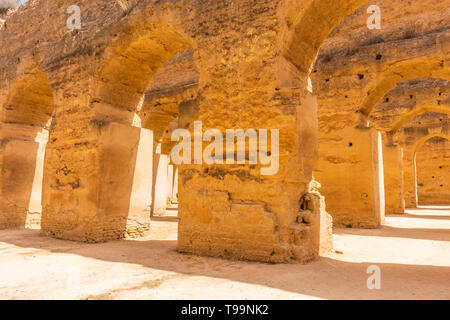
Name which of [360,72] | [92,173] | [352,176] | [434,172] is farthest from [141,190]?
[434,172]

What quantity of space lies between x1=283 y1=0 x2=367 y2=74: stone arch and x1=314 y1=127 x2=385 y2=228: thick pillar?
328cm

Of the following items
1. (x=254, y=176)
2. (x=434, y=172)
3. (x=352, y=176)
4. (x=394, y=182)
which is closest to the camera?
(x=254, y=176)

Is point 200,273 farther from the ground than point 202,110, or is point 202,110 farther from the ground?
point 202,110

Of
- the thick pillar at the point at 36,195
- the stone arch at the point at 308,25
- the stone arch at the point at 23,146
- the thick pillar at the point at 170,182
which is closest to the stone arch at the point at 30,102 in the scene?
the stone arch at the point at 23,146

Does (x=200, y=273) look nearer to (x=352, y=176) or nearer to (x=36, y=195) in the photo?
(x=352, y=176)

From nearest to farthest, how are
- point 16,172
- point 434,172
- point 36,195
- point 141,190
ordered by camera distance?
point 141,190
point 16,172
point 36,195
point 434,172

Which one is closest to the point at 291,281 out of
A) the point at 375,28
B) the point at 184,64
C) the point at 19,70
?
the point at 375,28

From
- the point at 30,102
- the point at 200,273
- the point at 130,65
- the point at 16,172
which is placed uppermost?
the point at 130,65

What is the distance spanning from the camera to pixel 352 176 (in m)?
7.38

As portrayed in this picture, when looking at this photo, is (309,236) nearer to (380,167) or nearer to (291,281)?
(291,281)

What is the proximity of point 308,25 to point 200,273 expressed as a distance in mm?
3408

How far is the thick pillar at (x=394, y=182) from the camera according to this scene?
35.0 ft

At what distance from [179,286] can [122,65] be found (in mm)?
4501

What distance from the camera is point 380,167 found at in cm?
789
